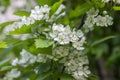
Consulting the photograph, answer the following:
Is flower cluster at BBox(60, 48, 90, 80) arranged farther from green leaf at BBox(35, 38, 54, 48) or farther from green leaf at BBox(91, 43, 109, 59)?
green leaf at BBox(91, 43, 109, 59)

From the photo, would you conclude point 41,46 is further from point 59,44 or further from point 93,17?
point 93,17

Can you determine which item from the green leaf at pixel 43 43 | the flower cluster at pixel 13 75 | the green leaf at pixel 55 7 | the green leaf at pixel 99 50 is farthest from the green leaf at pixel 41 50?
the green leaf at pixel 99 50

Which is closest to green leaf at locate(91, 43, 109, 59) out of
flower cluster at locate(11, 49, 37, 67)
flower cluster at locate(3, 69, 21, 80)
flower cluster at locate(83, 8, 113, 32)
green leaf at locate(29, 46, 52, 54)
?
flower cluster at locate(3, 69, 21, 80)

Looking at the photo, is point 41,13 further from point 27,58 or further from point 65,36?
point 27,58

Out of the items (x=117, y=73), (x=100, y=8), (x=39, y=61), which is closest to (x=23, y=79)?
(x=39, y=61)

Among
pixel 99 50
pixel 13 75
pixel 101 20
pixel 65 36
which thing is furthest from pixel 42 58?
pixel 99 50

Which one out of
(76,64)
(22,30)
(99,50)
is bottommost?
(76,64)
